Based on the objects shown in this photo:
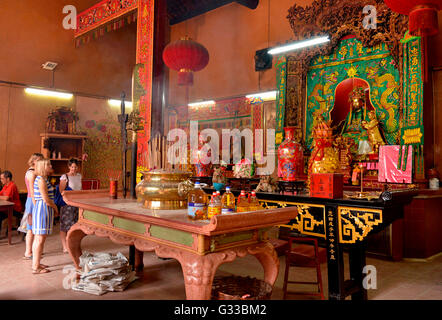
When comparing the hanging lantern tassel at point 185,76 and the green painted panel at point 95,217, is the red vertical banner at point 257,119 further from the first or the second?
the green painted panel at point 95,217

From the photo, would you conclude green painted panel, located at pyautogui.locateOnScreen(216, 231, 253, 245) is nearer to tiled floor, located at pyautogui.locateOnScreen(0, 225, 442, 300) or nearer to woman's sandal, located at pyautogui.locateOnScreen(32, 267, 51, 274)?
tiled floor, located at pyautogui.locateOnScreen(0, 225, 442, 300)

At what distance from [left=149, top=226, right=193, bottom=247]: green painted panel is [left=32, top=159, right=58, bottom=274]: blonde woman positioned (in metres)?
2.21

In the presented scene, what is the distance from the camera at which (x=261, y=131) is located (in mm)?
8062

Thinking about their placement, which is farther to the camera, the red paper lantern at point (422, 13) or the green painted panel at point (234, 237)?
the red paper lantern at point (422, 13)

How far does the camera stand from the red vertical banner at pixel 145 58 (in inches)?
231

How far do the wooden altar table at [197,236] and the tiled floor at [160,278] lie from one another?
0.82 metres

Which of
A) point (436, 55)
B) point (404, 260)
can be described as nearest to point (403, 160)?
point (404, 260)

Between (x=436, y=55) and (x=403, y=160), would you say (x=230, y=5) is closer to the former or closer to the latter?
(x=436, y=55)

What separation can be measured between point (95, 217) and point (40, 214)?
1290 millimetres

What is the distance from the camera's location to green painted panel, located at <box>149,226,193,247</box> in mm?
2203

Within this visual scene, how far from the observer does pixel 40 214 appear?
4.00 meters

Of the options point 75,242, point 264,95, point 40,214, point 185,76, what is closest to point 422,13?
point 185,76

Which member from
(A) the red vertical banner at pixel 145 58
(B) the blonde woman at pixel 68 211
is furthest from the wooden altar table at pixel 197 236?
(A) the red vertical banner at pixel 145 58

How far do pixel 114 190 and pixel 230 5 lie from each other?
24.0 ft
